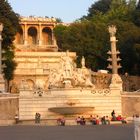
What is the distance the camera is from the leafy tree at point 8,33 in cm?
5928

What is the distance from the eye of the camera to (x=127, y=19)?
7531cm

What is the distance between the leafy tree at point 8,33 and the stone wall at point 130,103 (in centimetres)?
1664

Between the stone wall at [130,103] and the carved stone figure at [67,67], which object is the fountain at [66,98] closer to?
the carved stone figure at [67,67]

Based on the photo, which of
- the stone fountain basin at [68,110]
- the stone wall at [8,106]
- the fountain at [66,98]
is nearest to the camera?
the stone fountain basin at [68,110]

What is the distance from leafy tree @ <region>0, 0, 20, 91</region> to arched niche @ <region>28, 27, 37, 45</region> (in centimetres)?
3859

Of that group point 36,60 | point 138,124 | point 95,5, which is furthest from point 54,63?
point 138,124

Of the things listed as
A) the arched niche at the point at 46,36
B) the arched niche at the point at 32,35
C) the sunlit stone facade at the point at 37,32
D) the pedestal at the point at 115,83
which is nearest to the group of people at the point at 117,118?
the pedestal at the point at 115,83

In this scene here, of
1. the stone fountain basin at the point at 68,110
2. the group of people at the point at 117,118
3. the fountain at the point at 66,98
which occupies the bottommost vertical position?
the group of people at the point at 117,118

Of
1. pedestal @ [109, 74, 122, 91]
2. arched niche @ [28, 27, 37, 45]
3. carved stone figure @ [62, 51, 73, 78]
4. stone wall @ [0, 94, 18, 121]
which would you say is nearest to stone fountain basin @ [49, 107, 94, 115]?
stone wall @ [0, 94, 18, 121]

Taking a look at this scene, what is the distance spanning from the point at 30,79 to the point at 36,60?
193 inches

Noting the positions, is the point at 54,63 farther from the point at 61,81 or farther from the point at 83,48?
the point at 61,81

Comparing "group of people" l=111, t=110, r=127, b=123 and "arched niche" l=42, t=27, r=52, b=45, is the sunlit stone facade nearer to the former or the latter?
"arched niche" l=42, t=27, r=52, b=45

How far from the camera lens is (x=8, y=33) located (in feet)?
194

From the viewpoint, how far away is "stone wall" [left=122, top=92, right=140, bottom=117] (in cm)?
4569
